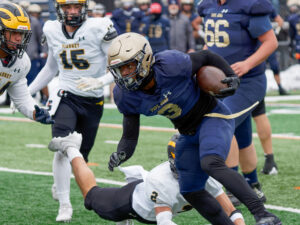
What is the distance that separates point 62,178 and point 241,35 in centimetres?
176

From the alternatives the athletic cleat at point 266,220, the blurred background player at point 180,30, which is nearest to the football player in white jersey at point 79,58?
the athletic cleat at point 266,220

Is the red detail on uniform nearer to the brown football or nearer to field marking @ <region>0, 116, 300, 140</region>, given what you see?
field marking @ <region>0, 116, 300, 140</region>

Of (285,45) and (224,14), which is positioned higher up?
(224,14)

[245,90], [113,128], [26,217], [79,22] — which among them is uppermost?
[79,22]

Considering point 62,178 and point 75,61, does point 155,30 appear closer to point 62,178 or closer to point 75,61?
point 75,61

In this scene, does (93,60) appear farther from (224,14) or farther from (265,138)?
(265,138)

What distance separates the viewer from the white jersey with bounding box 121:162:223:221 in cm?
418

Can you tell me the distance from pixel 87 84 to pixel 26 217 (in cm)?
115

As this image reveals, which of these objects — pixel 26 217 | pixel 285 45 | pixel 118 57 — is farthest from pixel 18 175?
pixel 285 45

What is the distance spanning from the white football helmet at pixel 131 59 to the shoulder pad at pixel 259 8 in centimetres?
156

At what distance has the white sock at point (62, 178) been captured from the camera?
203 inches

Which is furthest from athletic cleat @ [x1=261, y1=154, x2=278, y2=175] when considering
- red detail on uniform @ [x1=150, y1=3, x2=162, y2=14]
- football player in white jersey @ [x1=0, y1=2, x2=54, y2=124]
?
red detail on uniform @ [x1=150, y1=3, x2=162, y2=14]

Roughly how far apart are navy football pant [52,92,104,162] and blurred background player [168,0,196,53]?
8.69 meters

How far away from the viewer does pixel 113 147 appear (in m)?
8.31
